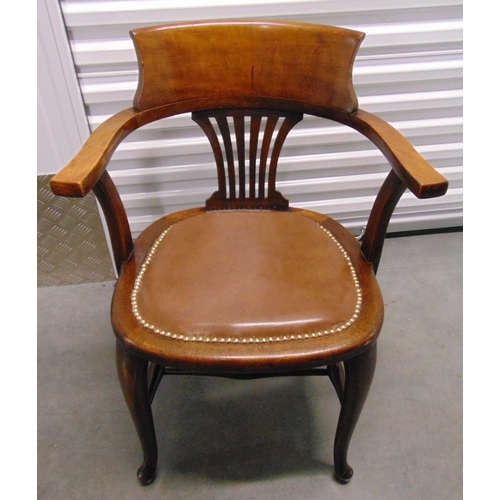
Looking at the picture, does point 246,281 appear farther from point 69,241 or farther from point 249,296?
point 69,241

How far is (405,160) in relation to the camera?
778mm

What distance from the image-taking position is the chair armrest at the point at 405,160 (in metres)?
0.71

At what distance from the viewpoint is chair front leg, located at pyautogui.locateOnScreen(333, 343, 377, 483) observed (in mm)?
839

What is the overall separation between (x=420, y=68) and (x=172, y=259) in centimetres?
108

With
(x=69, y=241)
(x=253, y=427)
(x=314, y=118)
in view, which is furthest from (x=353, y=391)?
(x=69, y=241)

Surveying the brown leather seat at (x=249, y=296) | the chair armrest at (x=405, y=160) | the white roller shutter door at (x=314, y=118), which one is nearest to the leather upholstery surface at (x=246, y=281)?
the brown leather seat at (x=249, y=296)

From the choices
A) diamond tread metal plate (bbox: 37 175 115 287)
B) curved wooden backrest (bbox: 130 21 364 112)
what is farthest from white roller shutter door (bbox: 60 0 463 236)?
curved wooden backrest (bbox: 130 21 364 112)

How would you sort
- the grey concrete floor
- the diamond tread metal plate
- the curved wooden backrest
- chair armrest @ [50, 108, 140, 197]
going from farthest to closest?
the diamond tread metal plate < the grey concrete floor < the curved wooden backrest < chair armrest @ [50, 108, 140, 197]

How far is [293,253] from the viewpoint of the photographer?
95 centimetres

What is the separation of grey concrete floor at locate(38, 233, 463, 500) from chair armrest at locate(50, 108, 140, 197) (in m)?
0.79

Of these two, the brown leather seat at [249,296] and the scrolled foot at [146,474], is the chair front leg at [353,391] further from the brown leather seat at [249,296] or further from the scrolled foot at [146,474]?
the scrolled foot at [146,474]

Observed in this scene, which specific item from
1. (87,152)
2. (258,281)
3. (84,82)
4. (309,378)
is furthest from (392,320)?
(84,82)

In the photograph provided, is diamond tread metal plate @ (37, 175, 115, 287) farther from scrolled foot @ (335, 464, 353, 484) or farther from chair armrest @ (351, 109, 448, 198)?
scrolled foot @ (335, 464, 353, 484)

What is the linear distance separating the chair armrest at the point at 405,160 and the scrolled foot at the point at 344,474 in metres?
0.73
